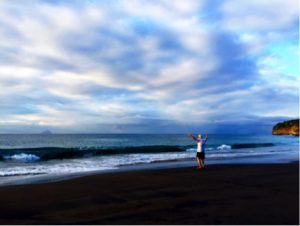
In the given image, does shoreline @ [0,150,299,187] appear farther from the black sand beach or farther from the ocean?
the black sand beach

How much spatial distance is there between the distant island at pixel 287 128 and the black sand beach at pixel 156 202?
145329 mm

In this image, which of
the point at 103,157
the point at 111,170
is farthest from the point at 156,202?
the point at 103,157

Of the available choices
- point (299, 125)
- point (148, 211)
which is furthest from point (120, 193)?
point (299, 125)

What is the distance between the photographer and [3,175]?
1316 cm

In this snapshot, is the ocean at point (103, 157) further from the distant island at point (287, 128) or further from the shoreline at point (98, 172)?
the distant island at point (287, 128)

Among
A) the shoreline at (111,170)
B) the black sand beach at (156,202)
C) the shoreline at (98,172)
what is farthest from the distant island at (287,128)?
the black sand beach at (156,202)

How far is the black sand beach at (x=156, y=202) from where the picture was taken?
588 cm

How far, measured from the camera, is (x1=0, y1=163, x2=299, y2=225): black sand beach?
5875 millimetres

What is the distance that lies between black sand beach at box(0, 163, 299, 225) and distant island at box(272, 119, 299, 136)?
145329mm

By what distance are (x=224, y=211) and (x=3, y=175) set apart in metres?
10.4

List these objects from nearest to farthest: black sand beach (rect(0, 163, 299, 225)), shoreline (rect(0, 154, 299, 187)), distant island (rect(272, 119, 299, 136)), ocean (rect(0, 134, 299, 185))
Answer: black sand beach (rect(0, 163, 299, 225)), shoreline (rect(0, 154, 299, 187)), ocean (rect(0, 134, 299, 185)), distant island (rect(272, 119, 299, 136))

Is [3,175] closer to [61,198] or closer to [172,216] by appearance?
[61,198]

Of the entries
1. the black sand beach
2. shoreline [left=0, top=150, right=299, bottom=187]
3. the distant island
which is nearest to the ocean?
shoreline [left=0, top=150, right=299, bottom=187]

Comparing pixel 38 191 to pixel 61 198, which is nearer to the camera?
pixel 61 198
